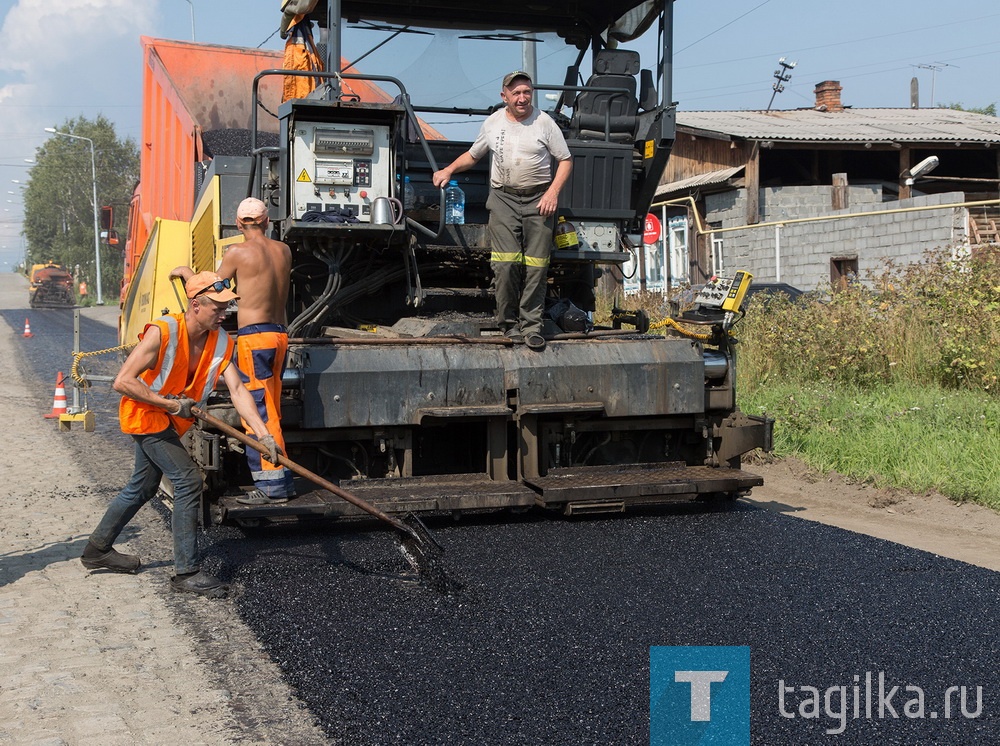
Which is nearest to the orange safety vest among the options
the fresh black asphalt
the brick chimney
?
the fresh black asphalt

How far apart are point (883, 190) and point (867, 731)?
22667 millimetres

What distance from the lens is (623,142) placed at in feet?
21.9

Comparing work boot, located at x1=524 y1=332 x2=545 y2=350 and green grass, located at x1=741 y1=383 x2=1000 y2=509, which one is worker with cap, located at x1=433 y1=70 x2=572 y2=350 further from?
green grass, located at x1=741 y1=383 x2=1000 y2=509

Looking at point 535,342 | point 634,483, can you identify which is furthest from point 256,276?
point 634,483

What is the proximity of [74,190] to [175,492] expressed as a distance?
70.4 meters

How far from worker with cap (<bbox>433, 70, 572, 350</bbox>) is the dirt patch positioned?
1.92 metres

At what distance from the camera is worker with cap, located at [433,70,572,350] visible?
593 cm

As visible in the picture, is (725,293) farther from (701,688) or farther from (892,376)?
(892,376)

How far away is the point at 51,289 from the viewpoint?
43031mm

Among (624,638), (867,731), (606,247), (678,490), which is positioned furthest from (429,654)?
(606,247)

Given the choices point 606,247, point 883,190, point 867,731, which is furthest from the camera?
point 883,190

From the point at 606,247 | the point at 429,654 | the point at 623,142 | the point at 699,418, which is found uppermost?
the point at 623,142

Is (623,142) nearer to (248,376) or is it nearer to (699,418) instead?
(699,418)

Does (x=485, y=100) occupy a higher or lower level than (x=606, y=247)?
higher
